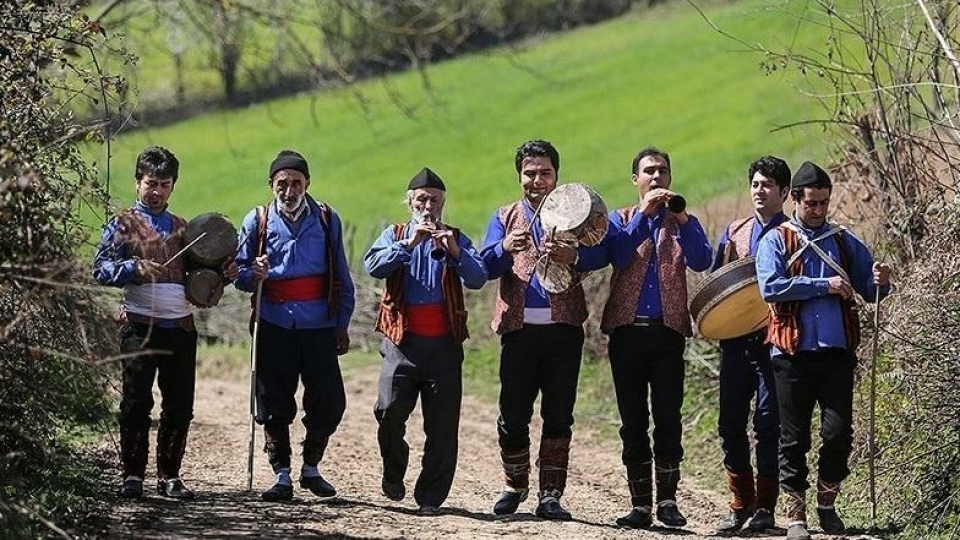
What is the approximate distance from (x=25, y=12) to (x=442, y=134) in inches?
1321

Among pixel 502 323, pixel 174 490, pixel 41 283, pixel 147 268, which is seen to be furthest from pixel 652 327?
pixel 41 283

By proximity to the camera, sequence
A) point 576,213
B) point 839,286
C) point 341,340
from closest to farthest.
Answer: point 839,286
point 576,213
point 341,340

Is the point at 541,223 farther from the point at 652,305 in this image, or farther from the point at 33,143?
the point at 33,143

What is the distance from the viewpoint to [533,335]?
1020 cm

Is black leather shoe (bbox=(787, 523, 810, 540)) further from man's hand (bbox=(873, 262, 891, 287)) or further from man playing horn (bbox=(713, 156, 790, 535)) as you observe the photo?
Result: man's hand (bbox=(873, 262, 891, 287))

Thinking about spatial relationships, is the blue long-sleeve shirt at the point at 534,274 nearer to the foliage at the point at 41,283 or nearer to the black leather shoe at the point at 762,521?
the black leather shoe at the point at 762,521

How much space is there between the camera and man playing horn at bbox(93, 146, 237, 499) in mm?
10047

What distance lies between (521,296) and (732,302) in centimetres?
123

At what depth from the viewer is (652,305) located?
10.1 m

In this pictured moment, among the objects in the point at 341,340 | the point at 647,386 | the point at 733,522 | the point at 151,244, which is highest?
the point at 151,244

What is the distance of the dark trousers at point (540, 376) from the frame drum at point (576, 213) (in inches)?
24.4

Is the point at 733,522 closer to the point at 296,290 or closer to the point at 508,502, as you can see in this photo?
the point at 508,502

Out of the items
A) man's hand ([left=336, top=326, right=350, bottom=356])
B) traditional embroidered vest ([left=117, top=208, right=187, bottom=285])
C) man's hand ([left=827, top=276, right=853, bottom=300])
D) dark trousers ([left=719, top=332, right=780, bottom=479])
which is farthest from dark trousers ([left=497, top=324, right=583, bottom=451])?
traditional embroidered vest ([left=117, top=208, right=187, bottom=285])

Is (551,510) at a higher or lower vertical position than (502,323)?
lower
